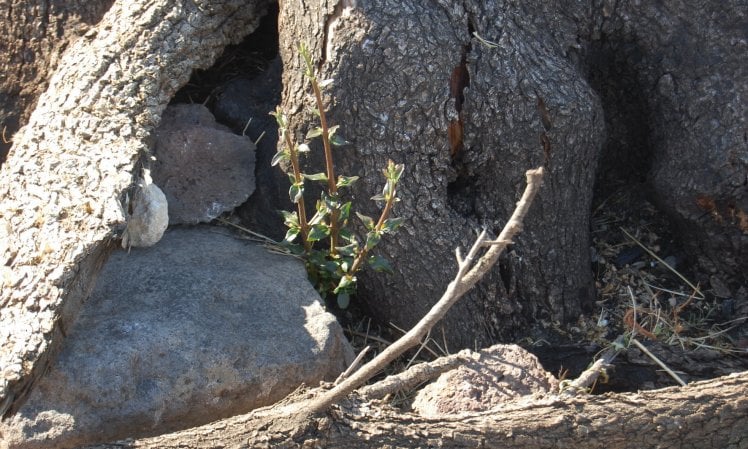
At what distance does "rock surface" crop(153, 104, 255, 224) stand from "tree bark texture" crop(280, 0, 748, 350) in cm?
39

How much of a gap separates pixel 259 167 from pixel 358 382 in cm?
144

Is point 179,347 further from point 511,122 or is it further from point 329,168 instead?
point 511,122

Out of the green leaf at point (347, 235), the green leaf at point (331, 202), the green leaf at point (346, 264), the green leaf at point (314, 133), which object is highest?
the green leaf at point (314, 133)

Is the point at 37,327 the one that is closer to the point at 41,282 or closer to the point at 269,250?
the point at 41,282

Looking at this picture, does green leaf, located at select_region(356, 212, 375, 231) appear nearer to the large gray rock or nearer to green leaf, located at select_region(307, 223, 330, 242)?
green leaf, located at select_region(307, 223, 330, 242)

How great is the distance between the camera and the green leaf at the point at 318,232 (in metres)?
3.09

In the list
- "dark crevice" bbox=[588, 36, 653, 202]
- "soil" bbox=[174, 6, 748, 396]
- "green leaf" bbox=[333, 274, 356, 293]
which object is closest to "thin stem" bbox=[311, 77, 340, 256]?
"green leaf" bbox=[333, 274, 356, 293]

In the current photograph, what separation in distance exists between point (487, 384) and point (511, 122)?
0.90m

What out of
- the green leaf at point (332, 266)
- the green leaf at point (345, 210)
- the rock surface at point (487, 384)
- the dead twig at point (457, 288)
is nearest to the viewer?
the dead twig at point (457, 288)

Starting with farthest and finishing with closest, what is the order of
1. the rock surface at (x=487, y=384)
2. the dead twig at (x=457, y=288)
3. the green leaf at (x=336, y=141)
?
1. the green leaf at (x=336, y=141)
2. the rock surface at (x=487, y=384)
3. the dead twig at (x=457, y=288)

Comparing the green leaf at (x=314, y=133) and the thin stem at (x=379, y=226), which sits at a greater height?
the green leaf at (x=314, y=133)

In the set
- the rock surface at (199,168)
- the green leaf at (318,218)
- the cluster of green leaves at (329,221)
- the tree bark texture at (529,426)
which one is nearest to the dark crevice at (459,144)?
the cluster of green leaves at (329,221)

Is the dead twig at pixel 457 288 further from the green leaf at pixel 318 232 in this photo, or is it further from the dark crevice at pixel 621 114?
the dark crevice at pixel 621 114

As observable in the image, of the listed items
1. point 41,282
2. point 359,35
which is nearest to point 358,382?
point 41,282
